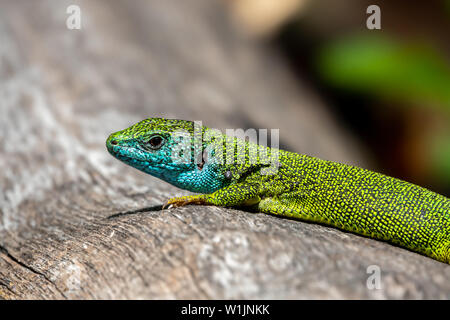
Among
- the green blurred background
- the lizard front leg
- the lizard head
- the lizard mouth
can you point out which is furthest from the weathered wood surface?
the green blurred background

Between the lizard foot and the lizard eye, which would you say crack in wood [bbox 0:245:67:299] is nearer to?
the lizard foot

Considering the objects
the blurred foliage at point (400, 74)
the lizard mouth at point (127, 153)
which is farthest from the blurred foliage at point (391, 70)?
the lizard mouth at point (127, 153)

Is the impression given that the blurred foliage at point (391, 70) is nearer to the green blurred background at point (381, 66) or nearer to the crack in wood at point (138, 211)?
the green blurred background at point (381, 66)

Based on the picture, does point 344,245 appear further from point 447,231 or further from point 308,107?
point 308,107

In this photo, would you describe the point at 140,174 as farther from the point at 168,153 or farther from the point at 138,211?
the point at 138,211

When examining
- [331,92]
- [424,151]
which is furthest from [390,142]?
Answer: [331,92]

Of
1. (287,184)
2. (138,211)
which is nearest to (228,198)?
(287,184)

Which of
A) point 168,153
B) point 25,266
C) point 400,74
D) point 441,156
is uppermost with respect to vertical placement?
point 400,74
